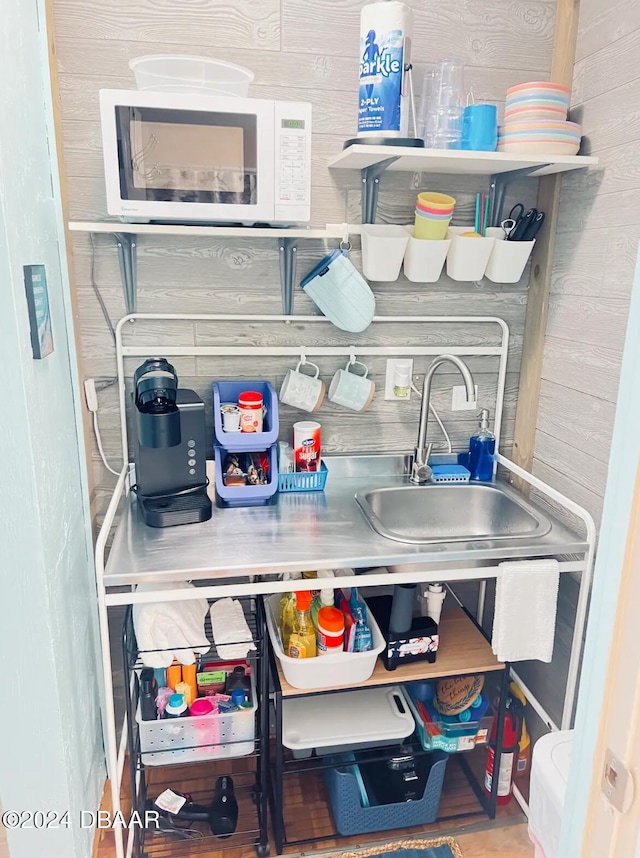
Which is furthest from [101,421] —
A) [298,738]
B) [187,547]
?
[298,738]

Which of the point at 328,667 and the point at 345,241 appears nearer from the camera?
the point at 328,667

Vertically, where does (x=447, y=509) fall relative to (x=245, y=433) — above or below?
below

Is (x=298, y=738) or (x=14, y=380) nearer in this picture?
(x=14, y=380)

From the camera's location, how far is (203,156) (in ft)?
4.79

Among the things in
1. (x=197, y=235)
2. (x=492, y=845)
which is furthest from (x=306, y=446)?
(x=492, y=845)

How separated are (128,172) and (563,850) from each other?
147 centimetres

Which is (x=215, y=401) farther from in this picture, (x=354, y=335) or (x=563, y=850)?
(x=563, y=850)

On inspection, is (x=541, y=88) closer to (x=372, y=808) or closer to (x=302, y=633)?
(x=302, y=633)

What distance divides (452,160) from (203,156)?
0.64m

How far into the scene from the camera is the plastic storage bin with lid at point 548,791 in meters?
1.08

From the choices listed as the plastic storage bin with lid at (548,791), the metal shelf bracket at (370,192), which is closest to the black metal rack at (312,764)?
the plastic storage bin with lid at (548,791)

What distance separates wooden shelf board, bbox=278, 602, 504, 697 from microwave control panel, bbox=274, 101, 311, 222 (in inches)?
45.5

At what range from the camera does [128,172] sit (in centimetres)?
145

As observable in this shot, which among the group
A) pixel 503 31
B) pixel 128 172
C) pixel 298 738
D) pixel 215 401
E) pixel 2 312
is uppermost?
pixel 503 31
